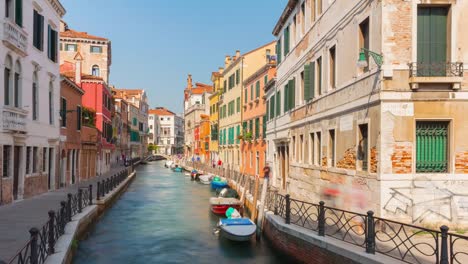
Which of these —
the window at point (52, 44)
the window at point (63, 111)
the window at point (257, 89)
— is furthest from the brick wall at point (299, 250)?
the window at point (257, 89)

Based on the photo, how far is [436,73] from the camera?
1059 cm

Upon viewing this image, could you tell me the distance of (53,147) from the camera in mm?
23109

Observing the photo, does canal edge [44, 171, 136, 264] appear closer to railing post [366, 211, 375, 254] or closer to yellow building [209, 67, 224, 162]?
railing post [366, 211, 375, 254]

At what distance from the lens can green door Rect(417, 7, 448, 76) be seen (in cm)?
1073

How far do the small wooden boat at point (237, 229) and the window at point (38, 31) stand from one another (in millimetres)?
11174

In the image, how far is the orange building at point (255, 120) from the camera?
3127cm

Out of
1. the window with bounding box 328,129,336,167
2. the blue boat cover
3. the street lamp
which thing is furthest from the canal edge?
the window with bounding box 328,129,336,167

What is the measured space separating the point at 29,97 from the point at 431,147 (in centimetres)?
1525

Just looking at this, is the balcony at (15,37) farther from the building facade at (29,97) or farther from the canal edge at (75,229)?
the canal edge at (75,229)

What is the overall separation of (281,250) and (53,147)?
47.7 feet

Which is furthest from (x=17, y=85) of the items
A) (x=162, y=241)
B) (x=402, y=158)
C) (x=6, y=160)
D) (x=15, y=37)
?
(x=402, y=158)

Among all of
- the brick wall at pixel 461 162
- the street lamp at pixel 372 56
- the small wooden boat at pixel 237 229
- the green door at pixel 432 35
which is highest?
the green door at pixel 432 35

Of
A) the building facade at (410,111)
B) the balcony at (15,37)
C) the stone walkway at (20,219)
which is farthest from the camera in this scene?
the balcony at (15,37)

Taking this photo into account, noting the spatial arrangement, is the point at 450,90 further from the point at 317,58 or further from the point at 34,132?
the point at 34,132
